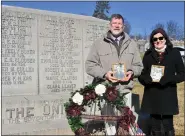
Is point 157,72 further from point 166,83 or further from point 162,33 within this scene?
point 162,33

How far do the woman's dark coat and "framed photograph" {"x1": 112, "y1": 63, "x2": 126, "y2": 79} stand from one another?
12.9 inches

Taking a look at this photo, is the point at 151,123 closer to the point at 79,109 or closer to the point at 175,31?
the point at 79,109

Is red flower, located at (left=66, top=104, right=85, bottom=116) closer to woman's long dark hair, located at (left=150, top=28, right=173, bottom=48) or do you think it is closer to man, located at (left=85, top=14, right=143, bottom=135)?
man, located at (left=85, top=14, right=143, bottom=135)

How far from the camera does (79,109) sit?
4.98 m

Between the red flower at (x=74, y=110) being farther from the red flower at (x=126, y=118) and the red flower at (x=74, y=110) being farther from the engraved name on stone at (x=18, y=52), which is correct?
the engraved name on stone at (x=18, y=52)

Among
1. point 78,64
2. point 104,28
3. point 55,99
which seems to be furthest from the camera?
point 104,28

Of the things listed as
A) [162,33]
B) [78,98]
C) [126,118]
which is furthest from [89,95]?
[162,33]

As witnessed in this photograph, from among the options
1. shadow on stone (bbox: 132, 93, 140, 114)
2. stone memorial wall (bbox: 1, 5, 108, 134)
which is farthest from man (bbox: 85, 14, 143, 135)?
stone memorial wall (bbox: 1, 5, 108, 134)

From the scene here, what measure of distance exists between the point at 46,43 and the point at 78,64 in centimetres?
87

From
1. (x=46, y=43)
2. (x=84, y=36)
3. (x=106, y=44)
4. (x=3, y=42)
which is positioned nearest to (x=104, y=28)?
(x=84, y=36)

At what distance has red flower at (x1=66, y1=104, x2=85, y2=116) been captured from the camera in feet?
16.3

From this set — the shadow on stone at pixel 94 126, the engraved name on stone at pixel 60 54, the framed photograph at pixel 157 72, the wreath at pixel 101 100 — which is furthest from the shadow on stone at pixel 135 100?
the engraved name on stone at pixel 60 54

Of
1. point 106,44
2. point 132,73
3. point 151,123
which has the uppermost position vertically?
point 106,44

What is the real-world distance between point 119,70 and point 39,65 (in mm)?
3035
